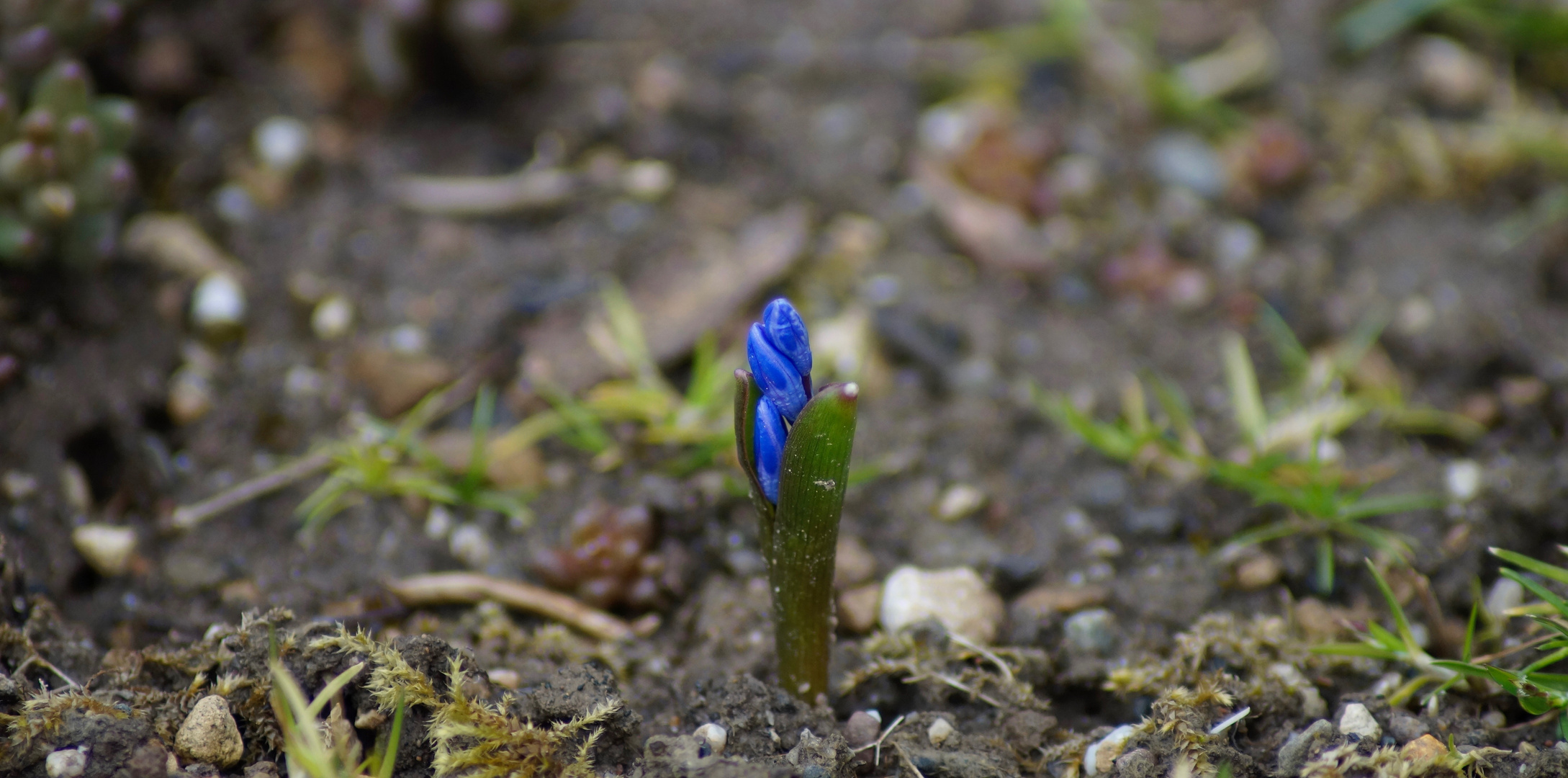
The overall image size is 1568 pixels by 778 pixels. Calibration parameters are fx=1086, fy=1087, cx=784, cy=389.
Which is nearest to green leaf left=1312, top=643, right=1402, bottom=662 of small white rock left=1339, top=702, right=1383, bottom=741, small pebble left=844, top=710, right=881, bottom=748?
small white rock left=1339, top=702, right=1383, bottom=741

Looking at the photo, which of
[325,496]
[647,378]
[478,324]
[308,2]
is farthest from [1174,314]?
[308,2]

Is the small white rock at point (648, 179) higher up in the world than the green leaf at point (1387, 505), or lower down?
higher up

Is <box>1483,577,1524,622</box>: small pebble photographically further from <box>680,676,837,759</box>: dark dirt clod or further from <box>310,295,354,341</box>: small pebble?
<box>310,295,354,341</box>: small pebble

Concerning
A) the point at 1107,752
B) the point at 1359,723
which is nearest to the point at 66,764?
the point at 1107,752

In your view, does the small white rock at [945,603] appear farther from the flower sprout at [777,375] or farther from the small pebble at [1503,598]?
the small pebble at [1503,598]

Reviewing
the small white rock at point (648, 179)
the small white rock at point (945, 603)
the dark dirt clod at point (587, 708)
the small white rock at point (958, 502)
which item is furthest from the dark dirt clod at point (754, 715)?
the small white rock at point (648, 179)

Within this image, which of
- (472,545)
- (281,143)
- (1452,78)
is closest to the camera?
(472,545)

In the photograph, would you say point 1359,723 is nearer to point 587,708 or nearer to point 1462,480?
point 1462,480
